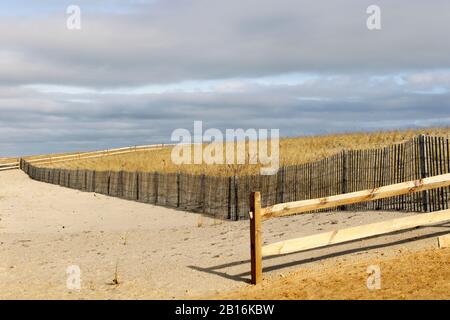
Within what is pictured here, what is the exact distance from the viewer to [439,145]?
13.5 meters

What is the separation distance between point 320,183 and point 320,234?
8.09 metres

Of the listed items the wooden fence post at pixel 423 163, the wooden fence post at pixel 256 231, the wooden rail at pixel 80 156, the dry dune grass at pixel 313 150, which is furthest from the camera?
the wooden rail at pixel 80 156

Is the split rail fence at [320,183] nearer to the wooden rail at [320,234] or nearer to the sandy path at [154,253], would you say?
the sandy path at [154,253]

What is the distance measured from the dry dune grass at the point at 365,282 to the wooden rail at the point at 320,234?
1.44 ft

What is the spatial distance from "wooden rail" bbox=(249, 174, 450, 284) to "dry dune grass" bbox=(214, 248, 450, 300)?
438 millimetres

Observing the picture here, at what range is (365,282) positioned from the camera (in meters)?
8.04

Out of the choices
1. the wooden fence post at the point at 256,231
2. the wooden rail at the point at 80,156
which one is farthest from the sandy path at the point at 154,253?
the wooden rail at the point at 80,156

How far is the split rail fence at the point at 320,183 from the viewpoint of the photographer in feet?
44.5

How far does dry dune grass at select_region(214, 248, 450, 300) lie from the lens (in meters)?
7.47

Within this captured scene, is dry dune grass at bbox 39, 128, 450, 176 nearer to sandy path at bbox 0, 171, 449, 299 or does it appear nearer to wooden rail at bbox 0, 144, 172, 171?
sandy path at bbox 0, 171, 449, 299
